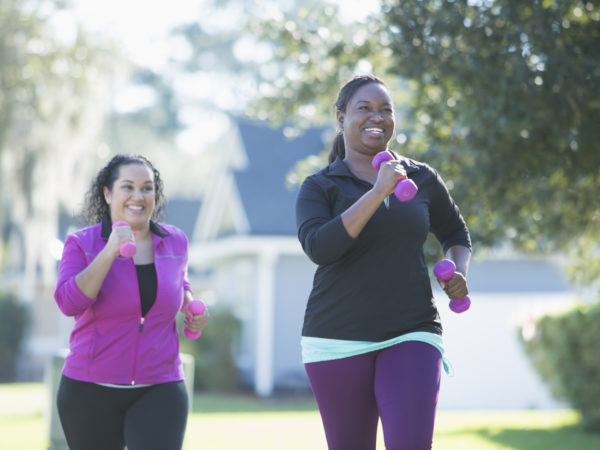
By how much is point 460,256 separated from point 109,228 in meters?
1.63

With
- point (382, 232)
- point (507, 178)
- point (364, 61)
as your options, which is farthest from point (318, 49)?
point (382, 232)

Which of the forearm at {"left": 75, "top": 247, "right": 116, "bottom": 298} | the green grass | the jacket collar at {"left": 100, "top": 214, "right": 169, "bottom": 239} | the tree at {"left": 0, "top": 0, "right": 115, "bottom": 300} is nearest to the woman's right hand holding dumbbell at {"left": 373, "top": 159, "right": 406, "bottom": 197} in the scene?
the forearm at {"left": 75, "top": 247, "right": 116, "bottom": 298}

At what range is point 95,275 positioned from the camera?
12.9ft

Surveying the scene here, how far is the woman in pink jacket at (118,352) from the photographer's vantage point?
3998 mm

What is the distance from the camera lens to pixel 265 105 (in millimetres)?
9516

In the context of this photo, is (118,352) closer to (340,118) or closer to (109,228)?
(109,228)

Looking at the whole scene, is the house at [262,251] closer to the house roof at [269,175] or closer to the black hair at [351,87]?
the house roof at [269,175]

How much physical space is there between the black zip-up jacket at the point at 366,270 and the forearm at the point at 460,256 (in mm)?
293

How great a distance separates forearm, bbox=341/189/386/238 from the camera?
3248 mm

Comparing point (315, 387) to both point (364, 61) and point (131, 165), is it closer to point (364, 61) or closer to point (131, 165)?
point (131, 165)

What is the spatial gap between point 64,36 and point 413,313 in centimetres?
1786

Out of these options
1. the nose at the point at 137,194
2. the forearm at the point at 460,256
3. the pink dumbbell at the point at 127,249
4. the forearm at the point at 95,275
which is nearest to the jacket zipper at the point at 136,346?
the forearm at the point at 95,275

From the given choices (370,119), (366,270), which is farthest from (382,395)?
(370,119)

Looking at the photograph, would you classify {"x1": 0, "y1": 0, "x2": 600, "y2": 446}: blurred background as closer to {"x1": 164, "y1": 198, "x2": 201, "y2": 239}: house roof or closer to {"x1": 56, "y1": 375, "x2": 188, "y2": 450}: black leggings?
{"x1": 164, "y1": 198, "x2": 201, "y2": 239}: house roof
